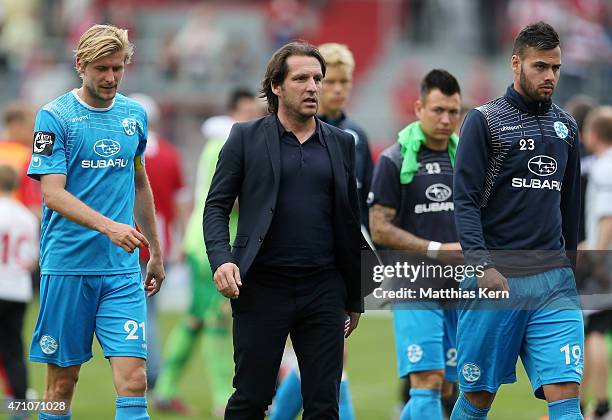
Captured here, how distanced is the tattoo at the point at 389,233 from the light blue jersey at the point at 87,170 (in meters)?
1.80

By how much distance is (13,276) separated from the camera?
9.93m

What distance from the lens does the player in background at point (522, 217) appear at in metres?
6.98

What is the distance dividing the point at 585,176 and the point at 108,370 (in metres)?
5.79

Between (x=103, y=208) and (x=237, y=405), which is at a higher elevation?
(x=103, y=208)

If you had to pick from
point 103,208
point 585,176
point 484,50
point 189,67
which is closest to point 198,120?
point 189,67

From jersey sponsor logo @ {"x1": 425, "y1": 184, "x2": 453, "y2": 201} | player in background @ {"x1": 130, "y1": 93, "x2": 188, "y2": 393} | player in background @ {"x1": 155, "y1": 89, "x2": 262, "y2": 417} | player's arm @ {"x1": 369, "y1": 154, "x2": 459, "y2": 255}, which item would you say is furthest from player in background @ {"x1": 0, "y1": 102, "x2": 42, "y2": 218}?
jersey sponsor logo @ {"x1": 425, "y1": 184, "x2": 453, "y2": 201}

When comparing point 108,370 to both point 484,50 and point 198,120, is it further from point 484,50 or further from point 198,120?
point 484,50

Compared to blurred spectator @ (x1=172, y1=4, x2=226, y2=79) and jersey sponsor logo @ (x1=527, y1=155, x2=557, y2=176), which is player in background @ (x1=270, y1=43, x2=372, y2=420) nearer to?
jersey sponsor logo @ (x1=527, y1=155, x2=557, y2=176)

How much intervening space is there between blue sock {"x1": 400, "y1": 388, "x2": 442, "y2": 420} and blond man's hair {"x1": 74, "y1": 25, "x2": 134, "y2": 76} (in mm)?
2832

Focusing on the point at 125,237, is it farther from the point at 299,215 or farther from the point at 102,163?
the point at 299,215

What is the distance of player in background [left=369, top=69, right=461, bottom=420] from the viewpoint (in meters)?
8.18

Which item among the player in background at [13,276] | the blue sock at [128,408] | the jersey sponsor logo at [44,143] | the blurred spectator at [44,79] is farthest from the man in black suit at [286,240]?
the blurred spectator at [44,79]

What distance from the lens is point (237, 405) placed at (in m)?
6.83

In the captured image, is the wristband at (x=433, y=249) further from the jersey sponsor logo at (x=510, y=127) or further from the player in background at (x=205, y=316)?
the player in background at (x=205, y=316)
